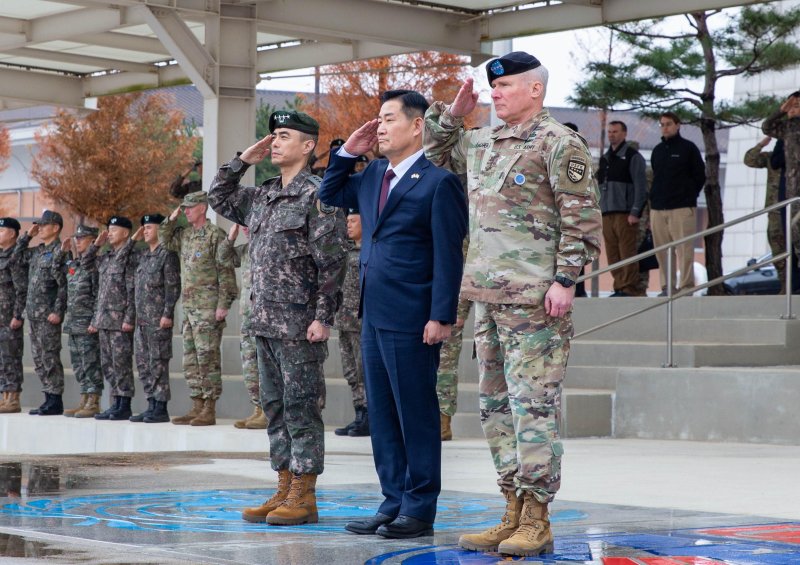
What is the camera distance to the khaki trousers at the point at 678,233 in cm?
1374

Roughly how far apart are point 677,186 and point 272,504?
344 inches

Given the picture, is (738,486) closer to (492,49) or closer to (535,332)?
(535,332)

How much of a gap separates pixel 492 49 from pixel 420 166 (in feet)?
40.9

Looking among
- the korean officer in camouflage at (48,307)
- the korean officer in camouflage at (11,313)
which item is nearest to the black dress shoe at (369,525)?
the korean officer in camouflage at (48,307)

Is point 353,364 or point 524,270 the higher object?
point 524,270

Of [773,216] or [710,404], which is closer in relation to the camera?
[710,404]

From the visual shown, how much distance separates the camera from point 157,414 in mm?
13133

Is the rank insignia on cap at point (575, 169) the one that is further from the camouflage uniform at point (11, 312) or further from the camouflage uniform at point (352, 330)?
the camouflage uniform at point (11, 312)

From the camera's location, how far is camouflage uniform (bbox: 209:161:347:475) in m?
6.16

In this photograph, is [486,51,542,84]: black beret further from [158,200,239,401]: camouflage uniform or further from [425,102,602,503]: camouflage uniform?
[158,200,239,401]: camouflage uniform

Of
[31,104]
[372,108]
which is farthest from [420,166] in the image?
[372,108]

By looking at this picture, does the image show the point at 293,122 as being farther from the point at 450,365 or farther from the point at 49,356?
the point at 49,356

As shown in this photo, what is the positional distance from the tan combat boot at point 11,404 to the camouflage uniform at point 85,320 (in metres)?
1.20

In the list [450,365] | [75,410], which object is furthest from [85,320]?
[450,365]
